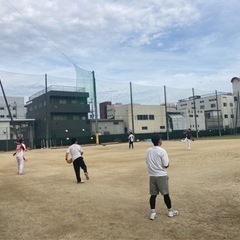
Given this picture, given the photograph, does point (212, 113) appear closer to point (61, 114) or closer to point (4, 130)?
point (61, 114)

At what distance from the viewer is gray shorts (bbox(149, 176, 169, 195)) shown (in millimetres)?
6961

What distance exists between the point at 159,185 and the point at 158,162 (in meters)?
0.44

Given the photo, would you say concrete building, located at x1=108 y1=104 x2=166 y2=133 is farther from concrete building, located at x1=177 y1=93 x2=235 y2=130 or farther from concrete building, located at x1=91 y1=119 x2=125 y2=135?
concrete building, located at x1=177 y1=93 x2=235 y2=130

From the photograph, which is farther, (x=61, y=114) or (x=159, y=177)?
(x=61, y=114)

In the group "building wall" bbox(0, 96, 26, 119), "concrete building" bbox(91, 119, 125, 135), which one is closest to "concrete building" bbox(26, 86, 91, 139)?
"concrete building" bbox(91, 119, 125, 135)

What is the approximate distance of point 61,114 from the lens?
67812 mm

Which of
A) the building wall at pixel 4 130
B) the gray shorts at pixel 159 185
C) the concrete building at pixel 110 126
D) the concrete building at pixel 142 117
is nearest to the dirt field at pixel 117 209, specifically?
the gray shorts at pixel 159 185

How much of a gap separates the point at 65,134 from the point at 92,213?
2367 inches

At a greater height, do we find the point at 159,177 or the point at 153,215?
the point at 159,177

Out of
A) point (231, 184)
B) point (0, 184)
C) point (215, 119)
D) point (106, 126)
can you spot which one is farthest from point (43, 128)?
point (231, 184)

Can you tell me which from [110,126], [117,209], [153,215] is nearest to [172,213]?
[153,215]

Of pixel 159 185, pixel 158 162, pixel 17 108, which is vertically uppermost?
pixel 17 108

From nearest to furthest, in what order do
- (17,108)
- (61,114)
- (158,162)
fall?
(158,162), (61,114), (17,108)

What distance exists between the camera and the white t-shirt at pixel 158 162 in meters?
7.01
